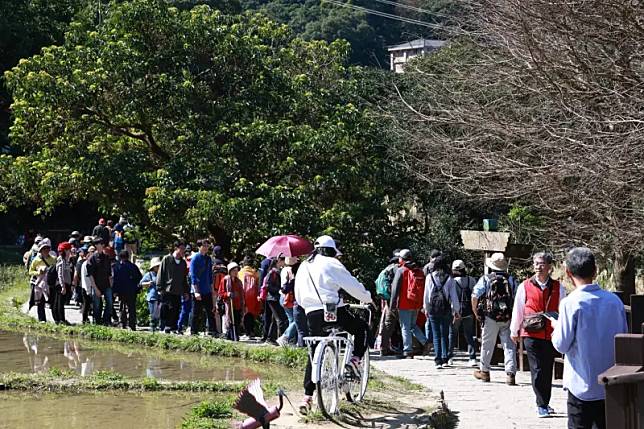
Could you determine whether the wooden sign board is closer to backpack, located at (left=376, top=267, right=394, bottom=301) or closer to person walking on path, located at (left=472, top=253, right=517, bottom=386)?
backpack, located at (left=376, top=267, right=394, bottom=301)

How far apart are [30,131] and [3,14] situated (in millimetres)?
16749

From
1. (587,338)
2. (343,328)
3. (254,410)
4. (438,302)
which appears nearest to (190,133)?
(438,302)

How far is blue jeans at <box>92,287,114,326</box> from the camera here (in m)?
19.0

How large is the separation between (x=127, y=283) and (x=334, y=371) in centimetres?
953

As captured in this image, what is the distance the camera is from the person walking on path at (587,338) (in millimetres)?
6846

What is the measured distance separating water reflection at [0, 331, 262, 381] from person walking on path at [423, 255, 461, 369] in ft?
8.20

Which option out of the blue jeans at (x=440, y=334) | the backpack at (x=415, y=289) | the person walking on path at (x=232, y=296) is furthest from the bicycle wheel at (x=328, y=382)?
the person walking on path at (x=232, y=296)

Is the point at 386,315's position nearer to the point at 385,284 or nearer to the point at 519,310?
the point at 385,284

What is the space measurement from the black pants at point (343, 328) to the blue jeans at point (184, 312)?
8.32 m

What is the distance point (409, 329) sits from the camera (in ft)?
52.5

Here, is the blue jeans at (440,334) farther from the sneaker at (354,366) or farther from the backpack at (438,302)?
the sneaker at (354,366)

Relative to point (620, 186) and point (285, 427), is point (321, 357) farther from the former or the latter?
point (620, 186)

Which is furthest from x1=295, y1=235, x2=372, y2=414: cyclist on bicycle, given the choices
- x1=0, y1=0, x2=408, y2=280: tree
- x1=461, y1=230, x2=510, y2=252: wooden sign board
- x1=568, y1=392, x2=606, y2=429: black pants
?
x1=0, y1=0, x2=408, y2=280: tree

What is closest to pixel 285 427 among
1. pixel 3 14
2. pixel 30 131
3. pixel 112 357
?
pixel 112 357
